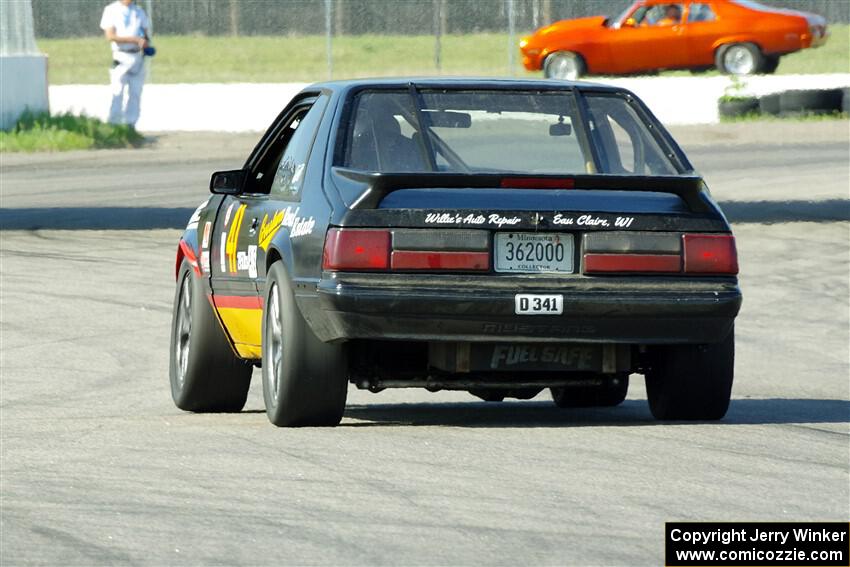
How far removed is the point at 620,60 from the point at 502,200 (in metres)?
29.0

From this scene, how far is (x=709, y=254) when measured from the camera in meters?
7.68

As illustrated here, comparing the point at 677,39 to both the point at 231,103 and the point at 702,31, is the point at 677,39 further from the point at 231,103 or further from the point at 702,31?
the point at 231,103

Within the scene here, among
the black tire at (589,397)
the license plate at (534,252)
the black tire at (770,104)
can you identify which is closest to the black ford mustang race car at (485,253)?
the license plate at (534,252)

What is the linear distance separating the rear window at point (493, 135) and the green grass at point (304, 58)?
27640mm

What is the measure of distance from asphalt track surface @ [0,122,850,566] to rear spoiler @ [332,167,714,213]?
94cm

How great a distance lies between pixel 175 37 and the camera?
36188 mm

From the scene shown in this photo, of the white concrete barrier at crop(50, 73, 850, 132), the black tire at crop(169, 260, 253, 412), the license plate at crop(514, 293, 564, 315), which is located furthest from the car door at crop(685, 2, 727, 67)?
the license plate at crop(514, 293, 564, 315)

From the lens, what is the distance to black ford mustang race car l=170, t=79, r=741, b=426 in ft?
24.5

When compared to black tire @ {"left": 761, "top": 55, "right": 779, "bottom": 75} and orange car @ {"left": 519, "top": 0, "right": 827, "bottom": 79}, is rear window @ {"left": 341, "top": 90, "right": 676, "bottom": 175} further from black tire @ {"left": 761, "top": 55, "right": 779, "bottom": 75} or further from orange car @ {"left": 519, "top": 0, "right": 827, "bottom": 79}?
black tire @ {"left": 761, "top": 55, "right": 779, "bottom": 75}

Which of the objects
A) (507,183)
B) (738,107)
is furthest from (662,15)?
(507,183)

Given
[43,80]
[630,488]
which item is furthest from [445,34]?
[630,488]

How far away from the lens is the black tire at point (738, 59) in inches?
1410

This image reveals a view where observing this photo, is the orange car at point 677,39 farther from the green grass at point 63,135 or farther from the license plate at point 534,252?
the license plate at point 534,252

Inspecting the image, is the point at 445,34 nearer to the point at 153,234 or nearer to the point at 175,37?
the point at 175,37
